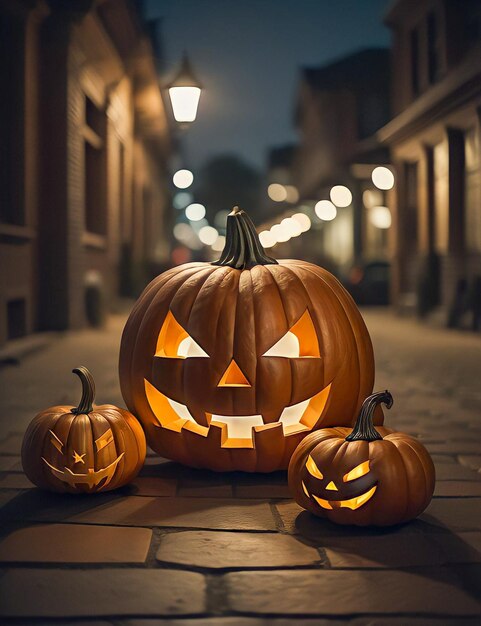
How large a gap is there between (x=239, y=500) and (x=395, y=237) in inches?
671

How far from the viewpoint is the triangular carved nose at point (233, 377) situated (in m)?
4.04

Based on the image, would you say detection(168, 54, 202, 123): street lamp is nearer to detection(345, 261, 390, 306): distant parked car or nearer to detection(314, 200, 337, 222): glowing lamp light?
detection(345, 261, 390, 306): distant parked car

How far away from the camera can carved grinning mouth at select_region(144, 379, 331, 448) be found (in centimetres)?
409

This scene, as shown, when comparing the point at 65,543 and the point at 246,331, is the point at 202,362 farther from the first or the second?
the point at 65,543

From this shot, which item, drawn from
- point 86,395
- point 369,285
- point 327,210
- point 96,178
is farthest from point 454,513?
point 327,210

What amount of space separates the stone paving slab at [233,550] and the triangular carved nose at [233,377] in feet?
3.13

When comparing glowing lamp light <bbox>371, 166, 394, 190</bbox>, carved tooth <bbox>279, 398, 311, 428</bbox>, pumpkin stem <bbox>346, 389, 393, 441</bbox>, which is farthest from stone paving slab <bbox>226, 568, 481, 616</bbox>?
glowing lamp light <bbox>371, 166, 394, 190</bbox>

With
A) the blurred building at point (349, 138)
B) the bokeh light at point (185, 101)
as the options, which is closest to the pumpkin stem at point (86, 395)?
the bokeh light at point (185, 101)

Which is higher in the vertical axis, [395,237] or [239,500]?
[395,237]

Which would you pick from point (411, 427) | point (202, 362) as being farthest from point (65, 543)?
point (411, 427)

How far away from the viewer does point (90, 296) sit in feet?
44.8

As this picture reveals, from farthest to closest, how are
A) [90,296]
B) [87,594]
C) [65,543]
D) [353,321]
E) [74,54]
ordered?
[90,296], [74,54], [353,321], [65,543], [87,594]

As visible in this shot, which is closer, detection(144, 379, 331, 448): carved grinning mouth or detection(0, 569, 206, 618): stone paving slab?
detection(0, 569, 206, 618): stone paving slab

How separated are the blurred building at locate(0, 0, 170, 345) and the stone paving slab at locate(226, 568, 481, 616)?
781 centimetres
